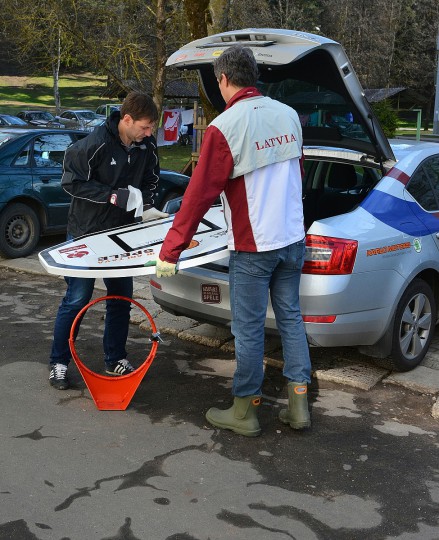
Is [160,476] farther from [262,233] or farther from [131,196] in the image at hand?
[131,196]

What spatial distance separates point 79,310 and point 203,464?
146 centimetres

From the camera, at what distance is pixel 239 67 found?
3.92 m

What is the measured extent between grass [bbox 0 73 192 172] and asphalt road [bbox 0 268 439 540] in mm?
50628

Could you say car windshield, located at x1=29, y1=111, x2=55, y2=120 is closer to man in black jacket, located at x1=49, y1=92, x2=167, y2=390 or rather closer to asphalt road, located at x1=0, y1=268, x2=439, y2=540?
asphalt road, located at x1=0, y1=268, x2=439, y2=540

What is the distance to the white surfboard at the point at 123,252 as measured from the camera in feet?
13.6

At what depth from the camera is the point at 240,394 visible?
421cm

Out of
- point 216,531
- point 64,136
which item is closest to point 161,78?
point 64,136

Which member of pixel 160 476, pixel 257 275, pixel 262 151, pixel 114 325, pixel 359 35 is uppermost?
pixel 359 35

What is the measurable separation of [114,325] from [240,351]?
120 cm

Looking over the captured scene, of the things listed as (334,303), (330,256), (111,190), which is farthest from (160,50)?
(334,303)

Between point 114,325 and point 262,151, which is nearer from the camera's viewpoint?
point 262,151

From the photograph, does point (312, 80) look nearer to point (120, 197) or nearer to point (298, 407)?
point (120, 197)

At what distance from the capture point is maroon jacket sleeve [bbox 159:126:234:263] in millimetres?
3830

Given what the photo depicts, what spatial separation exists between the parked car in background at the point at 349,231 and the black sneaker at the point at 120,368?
0.53 metres
